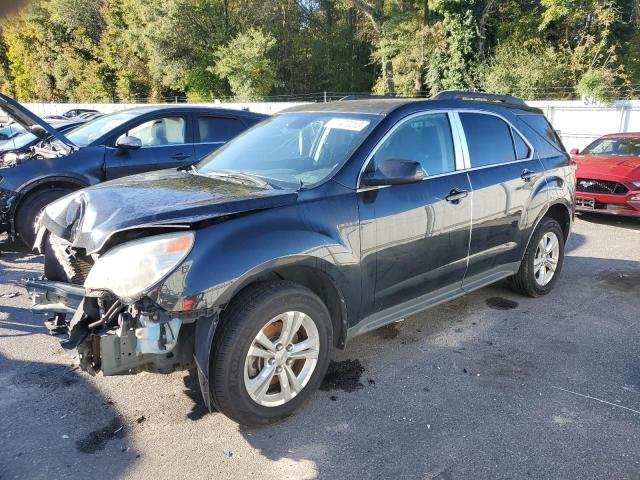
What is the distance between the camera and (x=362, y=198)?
3.21 metres

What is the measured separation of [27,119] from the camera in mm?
5578

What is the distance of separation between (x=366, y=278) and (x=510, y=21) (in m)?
32.1

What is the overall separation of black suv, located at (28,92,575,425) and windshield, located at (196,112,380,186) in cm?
2

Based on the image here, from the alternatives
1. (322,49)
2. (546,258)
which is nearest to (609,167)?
(546,258)

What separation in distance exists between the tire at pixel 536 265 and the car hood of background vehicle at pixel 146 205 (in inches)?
107

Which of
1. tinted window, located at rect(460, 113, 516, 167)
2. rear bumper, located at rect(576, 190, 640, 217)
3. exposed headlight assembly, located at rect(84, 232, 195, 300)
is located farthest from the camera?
rear bumper, located at rect(576, 190, 640, 217)

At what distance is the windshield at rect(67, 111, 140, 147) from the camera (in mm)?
6508

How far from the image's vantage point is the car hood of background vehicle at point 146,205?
266 centimetres

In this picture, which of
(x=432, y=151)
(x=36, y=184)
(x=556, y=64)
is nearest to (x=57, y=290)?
(x=432, y=151)

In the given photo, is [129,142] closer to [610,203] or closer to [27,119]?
[27,119]

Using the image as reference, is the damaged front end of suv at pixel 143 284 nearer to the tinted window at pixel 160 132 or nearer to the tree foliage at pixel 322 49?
the tinted window at pixel 160 132

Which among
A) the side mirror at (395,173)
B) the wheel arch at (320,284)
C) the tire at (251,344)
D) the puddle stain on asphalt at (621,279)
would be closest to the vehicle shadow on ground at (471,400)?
the tire at (251,344)

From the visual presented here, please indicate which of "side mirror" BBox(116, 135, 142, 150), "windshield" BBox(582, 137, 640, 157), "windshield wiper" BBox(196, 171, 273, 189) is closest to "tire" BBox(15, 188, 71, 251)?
"side mirror" BBox(116, 135, 142, 150)

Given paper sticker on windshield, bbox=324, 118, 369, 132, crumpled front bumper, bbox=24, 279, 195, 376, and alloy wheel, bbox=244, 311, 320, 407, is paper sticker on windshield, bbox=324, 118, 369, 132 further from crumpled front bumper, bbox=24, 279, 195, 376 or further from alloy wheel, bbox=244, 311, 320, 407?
crumpled front bumper, bbox=24, 279, 195, 376
